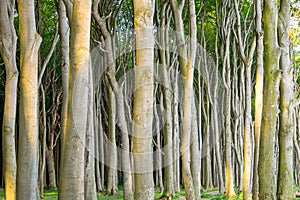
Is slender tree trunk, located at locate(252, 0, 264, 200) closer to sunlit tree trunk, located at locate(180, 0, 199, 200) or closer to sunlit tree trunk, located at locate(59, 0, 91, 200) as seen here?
sunlit tree trunk, located at locate(180, 0, 199, 200)

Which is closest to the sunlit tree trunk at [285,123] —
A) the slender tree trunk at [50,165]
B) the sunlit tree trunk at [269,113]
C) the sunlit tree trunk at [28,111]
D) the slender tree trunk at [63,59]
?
the sunlit tree trunk at [269,113]

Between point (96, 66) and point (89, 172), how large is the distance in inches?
413

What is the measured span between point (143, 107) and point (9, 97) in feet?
16.7

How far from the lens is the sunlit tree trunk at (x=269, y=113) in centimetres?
760

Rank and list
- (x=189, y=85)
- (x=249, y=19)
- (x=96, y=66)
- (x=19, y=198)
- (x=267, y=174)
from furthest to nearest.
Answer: (x=249, y=19), (x=96, y=66), (x=189, y=85), (x=19, y=198), (x=267, y=174)

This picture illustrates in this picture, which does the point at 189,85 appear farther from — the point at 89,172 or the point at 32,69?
the point at 32,69

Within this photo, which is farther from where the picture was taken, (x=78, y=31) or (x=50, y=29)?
(x=50, y=29)

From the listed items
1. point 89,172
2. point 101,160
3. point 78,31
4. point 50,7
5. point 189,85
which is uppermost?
A: point 50,7

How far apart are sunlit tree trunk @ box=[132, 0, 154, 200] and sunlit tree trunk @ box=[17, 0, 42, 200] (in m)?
2.95

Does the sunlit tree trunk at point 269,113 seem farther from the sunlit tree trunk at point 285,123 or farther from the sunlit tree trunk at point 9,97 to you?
the sunlit tree trunk at point 9,97

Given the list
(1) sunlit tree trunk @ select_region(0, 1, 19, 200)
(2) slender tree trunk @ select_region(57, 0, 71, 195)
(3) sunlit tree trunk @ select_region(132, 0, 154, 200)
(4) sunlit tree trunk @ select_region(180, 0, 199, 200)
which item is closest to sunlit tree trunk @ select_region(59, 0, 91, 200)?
(3) sunlit tree trunk @ select_region(132, 0, 154, 200)

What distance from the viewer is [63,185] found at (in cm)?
624

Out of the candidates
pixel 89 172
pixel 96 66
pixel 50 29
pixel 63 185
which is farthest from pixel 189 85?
pixel 50 29

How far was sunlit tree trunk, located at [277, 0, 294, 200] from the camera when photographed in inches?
318
